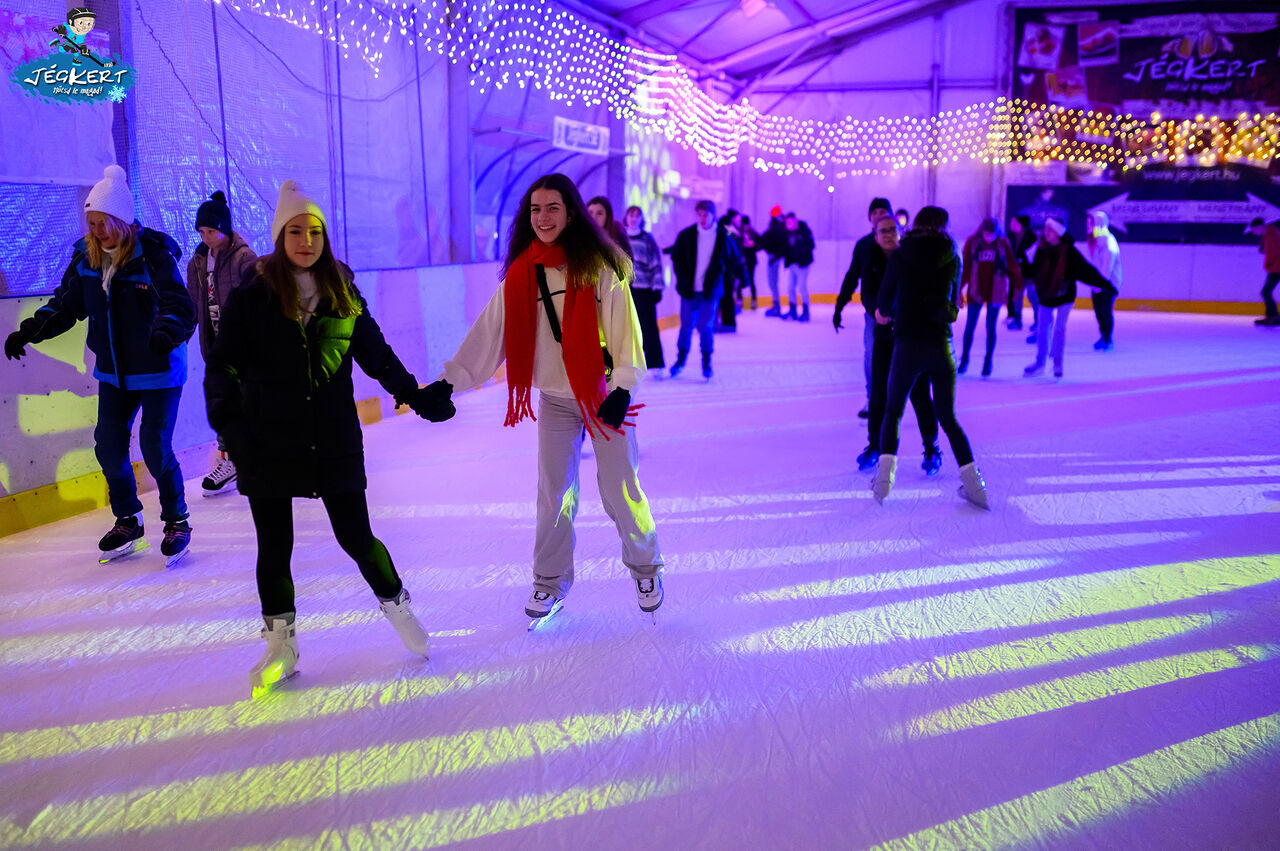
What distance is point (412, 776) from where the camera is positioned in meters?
2.00

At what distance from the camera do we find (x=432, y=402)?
239cm

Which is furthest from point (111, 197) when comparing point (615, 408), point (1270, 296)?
point (1270, 296)

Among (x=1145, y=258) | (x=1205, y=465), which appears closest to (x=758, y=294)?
(x=1145, y=258)

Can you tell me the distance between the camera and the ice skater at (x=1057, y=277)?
726 cm

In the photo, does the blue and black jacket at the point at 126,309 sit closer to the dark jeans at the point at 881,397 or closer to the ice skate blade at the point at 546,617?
the ice skate blade at the point at 546,617

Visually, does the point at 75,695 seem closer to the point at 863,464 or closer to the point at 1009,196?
the point at 863,464

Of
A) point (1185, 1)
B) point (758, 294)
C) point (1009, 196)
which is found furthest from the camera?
point (758, 294)

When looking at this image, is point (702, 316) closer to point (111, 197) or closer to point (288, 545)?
point (111, 197)

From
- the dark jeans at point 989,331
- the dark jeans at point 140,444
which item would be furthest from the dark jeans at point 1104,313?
the dark jeans at point 140,444

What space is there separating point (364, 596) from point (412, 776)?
3.64ft

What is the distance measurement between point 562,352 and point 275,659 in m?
1.08

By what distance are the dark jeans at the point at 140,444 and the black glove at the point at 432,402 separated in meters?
1.50

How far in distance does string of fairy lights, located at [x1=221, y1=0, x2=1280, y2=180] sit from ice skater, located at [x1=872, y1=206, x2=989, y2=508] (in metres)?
4.34

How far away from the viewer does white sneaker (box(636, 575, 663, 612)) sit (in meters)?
2.84
